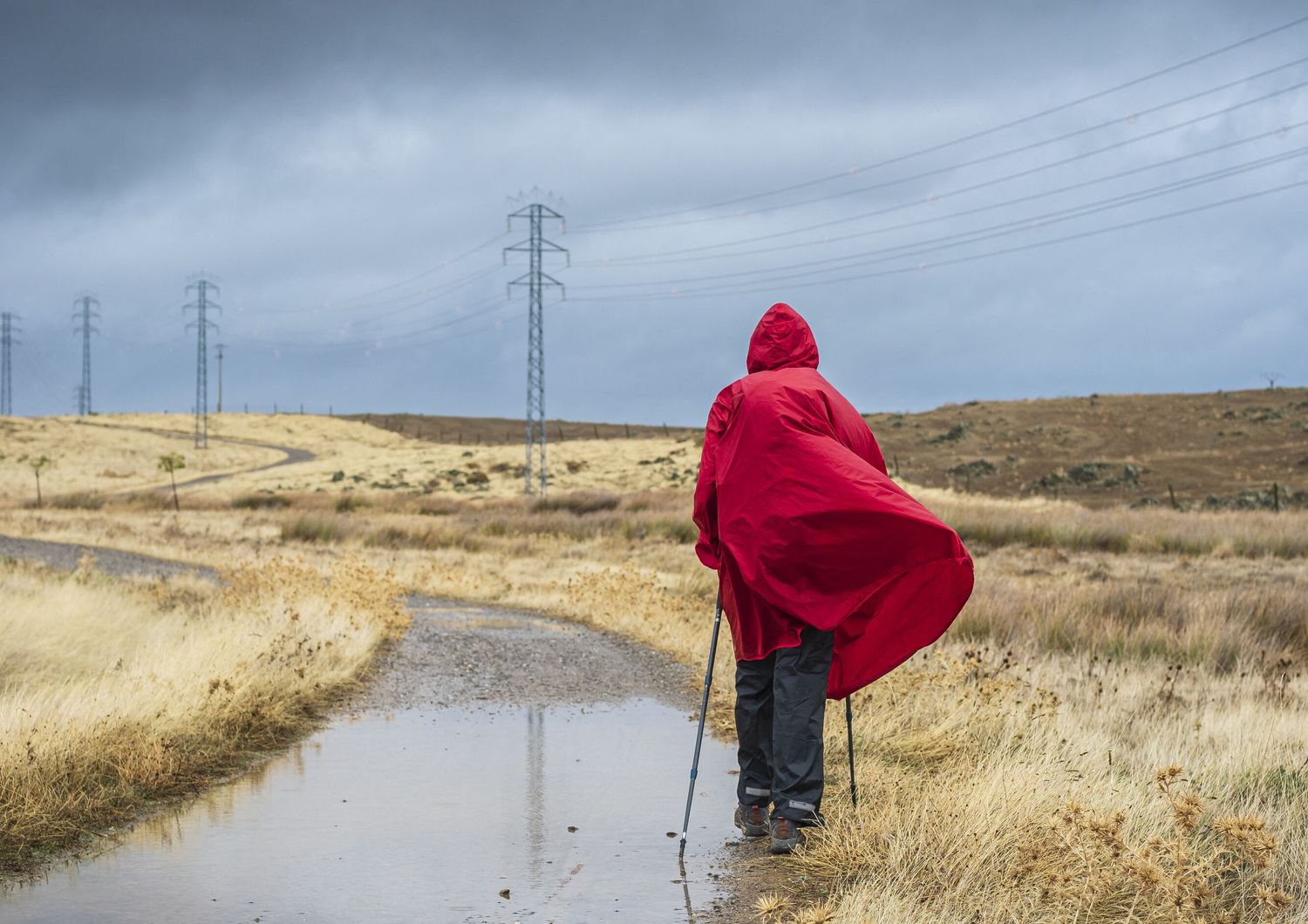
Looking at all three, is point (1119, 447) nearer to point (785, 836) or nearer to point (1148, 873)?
point (785, 836)

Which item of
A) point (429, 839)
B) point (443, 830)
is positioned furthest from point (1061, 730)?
point (429, 839)

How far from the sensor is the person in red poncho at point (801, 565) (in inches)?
224

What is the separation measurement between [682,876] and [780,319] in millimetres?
2758

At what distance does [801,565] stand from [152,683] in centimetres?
497

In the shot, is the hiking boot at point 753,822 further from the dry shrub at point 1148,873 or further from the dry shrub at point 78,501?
the dry shrub at point 78,501

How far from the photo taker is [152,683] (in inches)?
325

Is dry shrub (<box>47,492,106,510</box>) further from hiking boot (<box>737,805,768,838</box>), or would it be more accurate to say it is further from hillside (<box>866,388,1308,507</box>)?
hiking boot (<box>737,805,768,838</box>)

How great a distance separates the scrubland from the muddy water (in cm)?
71

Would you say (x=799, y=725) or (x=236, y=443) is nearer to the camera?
(x=799, y=725)

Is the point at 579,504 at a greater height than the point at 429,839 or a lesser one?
greater

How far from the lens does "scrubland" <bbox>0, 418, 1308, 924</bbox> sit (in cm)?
484

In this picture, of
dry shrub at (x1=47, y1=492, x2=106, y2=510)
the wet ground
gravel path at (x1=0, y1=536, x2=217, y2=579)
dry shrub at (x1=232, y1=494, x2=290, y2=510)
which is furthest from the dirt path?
the wet ground

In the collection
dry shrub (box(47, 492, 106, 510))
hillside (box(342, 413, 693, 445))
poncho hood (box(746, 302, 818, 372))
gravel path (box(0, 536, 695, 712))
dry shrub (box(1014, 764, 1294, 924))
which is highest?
hillside (box(342, 413, 693, 445))

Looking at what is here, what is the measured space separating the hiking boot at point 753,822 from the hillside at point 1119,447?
47785 millimetres
